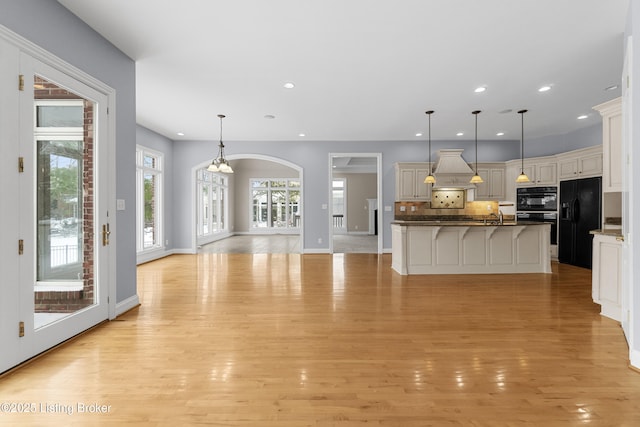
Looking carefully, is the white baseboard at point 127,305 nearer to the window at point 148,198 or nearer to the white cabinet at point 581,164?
the window at point 148,198

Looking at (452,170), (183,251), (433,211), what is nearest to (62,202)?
(183,251)

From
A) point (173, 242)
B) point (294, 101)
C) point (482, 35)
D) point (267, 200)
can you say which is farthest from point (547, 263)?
point (267, 200)

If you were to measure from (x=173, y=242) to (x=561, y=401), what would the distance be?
823 cm

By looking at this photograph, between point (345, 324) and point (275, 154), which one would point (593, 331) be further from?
point (275, 154)

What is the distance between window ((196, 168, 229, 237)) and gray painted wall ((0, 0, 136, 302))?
19.7 feet

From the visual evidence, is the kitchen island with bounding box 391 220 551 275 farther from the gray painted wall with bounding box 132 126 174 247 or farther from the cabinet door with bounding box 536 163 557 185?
the gray painted wall with bounding box 132 126 174 247

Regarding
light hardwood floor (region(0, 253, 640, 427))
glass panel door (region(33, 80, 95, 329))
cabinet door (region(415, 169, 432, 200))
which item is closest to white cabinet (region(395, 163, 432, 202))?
cabinet door (region(415, 169, 432, 200))

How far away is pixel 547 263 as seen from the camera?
17.4 ft

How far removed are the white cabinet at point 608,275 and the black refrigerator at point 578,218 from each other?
2953 millimetres

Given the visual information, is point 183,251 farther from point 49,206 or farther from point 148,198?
point 49,206

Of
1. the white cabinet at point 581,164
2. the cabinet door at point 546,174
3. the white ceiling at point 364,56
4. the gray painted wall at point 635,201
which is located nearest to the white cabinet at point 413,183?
the white ceiling at point 364,56

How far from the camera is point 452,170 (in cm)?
721

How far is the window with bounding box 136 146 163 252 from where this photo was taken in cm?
664

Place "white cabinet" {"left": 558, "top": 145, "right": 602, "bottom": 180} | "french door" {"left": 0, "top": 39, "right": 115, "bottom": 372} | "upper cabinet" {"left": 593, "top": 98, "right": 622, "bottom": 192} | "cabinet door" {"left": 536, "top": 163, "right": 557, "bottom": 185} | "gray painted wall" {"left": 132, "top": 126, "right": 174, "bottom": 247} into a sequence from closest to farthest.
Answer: "french door" {"left": 0, "top": 39, "right": 115, "bottom": 372} → "upper cabinet" {"left": 593, "top": 98, "right": 622, "bottom": 192} → "white cabinet" {"left": 558, "top": 145, "right": 602, "bottom": 180} → "cabinet door" {"left": 536, "top": 163, "right": 557, "bottom": 185} → "gray painted wall" {"left": 132, "top": 126, "right": 174, "bottom": 247}
